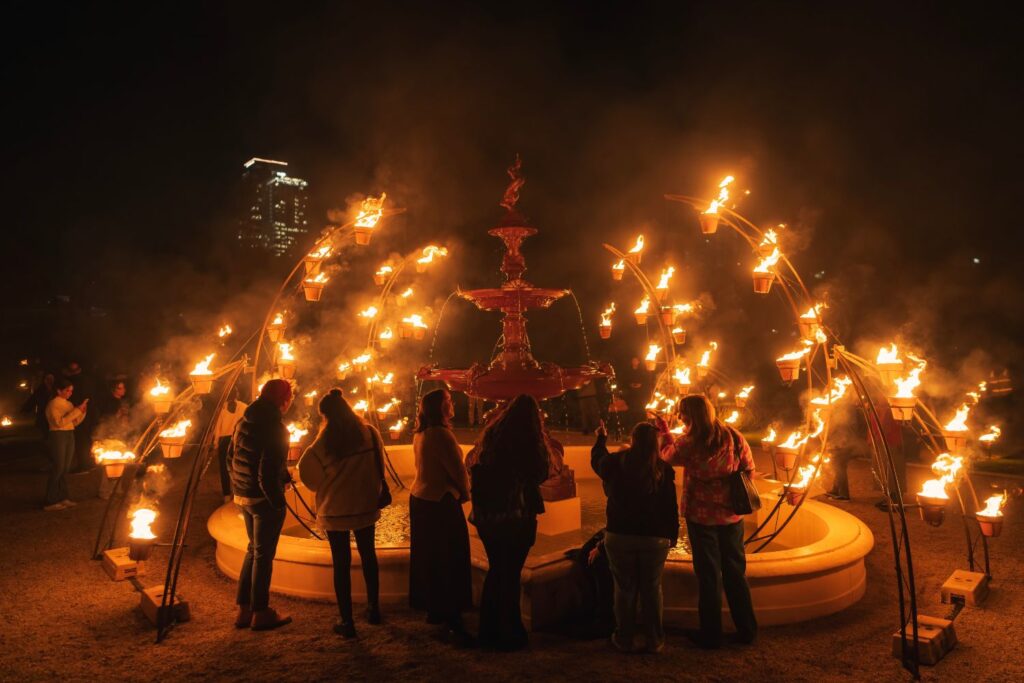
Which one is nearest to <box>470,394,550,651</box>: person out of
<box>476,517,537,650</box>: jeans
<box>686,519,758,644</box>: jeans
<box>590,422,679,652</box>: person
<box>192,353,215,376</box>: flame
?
<box>476,517,537,650</box>: jeans

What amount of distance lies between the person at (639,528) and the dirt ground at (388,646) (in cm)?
26

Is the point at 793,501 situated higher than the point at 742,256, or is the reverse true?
the point at 742,256

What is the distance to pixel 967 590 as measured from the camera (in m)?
5.82

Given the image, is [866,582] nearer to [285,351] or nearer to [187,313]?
[285,351]

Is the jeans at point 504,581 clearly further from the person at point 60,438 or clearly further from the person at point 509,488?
the person at point 60,438

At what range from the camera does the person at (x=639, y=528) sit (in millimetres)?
4801

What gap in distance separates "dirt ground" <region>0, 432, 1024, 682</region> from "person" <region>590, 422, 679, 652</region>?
0.26 metres

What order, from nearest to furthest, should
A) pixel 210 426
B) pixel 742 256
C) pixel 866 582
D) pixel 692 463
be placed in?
pixel 692 463, pixel 210 426, pixel 866 582, pixel 742 256

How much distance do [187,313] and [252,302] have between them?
2289 millimetres

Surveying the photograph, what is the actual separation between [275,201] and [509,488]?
50.4 m

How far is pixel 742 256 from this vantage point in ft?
89.0

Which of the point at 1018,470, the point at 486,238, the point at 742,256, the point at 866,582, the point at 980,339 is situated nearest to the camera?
the point at 866,582

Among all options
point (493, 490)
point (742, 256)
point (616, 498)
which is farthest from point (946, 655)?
point (742, 256)

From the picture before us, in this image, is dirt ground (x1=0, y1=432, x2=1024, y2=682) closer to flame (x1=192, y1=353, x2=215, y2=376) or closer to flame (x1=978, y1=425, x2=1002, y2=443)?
flame (x1=192, y1=353, x2=215, y2=376)
